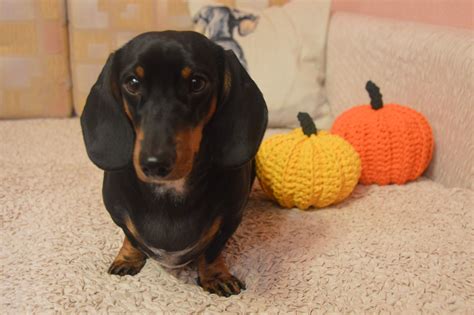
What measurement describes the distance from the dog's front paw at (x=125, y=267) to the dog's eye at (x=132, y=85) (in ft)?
1.12

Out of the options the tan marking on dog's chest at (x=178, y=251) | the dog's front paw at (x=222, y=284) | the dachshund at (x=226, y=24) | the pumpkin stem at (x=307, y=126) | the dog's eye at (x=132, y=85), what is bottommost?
the dog's front paw at (x=222, y=284)

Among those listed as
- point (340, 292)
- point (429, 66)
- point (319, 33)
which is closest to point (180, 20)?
point (319, 33)

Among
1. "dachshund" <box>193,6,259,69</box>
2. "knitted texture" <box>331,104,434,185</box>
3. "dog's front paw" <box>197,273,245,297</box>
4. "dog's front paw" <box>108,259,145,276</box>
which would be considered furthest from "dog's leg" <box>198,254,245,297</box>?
"dachshund" <box>193,6,259,69</box>

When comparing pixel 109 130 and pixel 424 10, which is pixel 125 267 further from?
pixel 424 10

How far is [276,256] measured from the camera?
1.08 meters

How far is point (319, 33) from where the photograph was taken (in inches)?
80.1

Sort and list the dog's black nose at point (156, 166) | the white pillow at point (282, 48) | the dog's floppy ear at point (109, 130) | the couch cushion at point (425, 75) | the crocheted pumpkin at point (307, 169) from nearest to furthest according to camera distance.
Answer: the dog's black nose at point (156, 166)
the dog's floppy ear at point (109, 130)
the crocheted pumpkin at point (307, 169)
the couch cushion at point (425, 75)
the white pillow at point (282, 48)

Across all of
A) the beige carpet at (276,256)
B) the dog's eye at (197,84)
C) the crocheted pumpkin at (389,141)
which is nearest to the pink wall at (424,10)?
the crocheted pumpkin at (389,141)

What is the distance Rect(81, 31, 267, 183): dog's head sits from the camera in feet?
2.67

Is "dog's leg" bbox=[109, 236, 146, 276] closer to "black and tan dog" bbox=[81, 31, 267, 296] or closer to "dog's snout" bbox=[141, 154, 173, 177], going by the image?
"black and tan dog" bbox=[81, 31, 267, 296]

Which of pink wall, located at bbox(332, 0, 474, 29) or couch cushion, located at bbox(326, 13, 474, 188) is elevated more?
pink wall, located at bbox(332, 0, 474, 29)

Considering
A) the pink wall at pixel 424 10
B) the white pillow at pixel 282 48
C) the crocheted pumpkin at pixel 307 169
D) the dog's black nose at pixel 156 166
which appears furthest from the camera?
the white pillow at pixel 282 48

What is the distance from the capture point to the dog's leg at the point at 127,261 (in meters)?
1.01

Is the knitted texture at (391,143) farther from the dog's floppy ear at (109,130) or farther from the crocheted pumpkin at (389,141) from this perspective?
the dog's floppy ear at (109,130)
